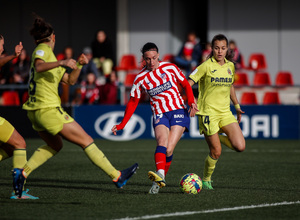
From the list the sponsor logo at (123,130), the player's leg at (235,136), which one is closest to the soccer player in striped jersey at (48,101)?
the player's leg at (235,136)

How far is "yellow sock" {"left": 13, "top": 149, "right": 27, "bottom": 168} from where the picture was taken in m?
6.87

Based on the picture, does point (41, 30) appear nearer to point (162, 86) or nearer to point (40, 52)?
point (40, 52)

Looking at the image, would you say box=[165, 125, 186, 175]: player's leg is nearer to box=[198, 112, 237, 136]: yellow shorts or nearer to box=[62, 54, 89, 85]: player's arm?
box=[198, 112, 237, 136]: yellow shorts

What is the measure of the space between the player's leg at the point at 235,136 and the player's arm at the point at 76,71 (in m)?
2.17

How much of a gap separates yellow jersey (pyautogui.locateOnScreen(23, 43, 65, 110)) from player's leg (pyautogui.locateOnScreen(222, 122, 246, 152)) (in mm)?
2318

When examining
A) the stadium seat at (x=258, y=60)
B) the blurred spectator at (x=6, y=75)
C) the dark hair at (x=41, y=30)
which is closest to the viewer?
the dark hair at (x=41, y=30)

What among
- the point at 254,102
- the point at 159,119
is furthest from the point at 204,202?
the point at 254,102

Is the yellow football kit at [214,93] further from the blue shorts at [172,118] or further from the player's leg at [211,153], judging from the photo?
the blue shorts at [172,118]

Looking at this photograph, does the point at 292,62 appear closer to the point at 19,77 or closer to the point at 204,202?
the point at 19,77

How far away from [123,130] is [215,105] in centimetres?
786

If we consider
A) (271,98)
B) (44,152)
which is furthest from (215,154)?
(271,98)

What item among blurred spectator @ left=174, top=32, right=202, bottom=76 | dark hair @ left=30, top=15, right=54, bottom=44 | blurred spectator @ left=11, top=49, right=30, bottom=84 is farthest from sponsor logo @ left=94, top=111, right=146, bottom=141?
dark hair @ left=30, top=15, right=54, bottom=44

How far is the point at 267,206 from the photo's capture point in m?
6.37

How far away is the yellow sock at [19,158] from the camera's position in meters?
6.87
